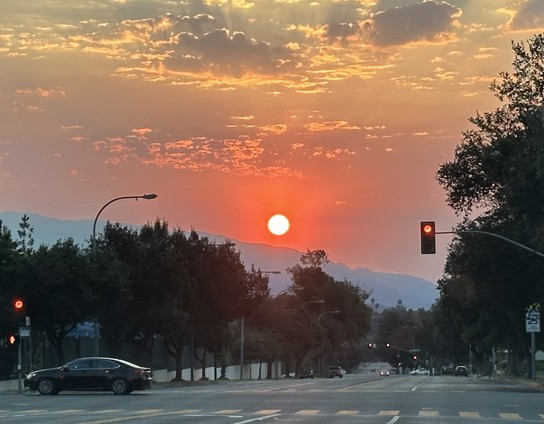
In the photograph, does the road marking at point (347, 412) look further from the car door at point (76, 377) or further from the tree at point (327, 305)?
the tree at point (327, 305)

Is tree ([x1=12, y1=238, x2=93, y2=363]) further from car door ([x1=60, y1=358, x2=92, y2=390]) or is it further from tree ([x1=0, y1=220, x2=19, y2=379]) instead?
car door ([x1=60, y1=358, x2=92, y2=390])

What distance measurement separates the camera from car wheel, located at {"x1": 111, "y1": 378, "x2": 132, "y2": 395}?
3850 cm

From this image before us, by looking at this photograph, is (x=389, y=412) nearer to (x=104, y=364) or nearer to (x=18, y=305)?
(x=104, y=364)

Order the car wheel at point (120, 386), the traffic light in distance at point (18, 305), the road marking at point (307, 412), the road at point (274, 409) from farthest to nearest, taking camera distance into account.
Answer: the traffic light in distance at point (18, 305), the car wheel at point (120, 386), the road marking at point (307, 412), the road at point (274, 409)

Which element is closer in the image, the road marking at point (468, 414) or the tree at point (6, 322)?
the road marking at point (468, 414)

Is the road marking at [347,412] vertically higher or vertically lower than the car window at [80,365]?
lower

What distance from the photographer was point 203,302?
2793 inches

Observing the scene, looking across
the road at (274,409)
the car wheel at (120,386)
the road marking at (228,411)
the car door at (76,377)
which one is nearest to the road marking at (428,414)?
the road at (274,409)

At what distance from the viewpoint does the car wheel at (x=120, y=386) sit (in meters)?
38.5

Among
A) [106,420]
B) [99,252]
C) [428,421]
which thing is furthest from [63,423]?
[99,252]

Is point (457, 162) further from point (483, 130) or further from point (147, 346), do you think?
point (147, 346)

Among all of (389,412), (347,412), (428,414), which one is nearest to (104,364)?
(347,412)

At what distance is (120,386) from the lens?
126ft

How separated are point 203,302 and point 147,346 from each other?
9.45m
